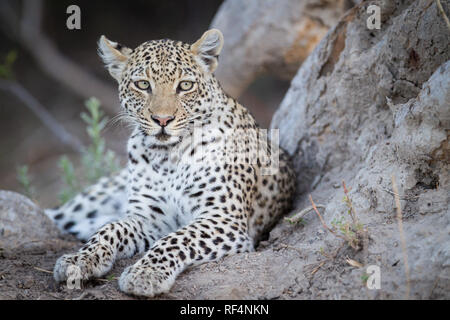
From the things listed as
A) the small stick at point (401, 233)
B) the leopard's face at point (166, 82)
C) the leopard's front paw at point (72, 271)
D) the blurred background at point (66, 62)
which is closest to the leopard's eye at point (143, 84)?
the leopard's face at point (166, 82)

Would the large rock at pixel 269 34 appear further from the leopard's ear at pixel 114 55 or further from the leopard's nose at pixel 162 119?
the leopard's nose at pixel 162 119

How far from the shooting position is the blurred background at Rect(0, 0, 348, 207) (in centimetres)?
1460

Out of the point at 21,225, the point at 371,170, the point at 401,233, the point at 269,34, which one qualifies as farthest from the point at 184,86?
the point at 269,34

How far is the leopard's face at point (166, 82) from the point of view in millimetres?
5629

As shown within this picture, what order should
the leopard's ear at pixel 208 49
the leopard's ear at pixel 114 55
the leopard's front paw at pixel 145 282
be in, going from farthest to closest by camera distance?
the leopard's ear at pixel 114 55, the leopard's ear at pixel 208 49, the leopard's front paw at pixel 145 282

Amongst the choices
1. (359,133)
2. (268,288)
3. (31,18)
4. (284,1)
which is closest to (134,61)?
(359,133)

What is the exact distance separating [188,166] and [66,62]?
34.6 ft

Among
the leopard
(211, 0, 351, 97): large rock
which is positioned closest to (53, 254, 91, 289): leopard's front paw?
the leopard

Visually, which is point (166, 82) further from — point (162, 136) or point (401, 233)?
point (401, 233)

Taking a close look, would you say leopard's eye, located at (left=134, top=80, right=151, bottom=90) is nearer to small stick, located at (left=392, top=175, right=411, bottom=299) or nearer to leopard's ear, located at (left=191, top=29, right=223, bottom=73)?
leopard's ear, located at (left=191, top=29, right=223, bottom=73)

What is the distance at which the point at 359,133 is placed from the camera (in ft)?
20.1

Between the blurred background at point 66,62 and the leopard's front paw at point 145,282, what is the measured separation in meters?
9.76

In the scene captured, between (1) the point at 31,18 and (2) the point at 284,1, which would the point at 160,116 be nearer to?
(2) the point at 284,1

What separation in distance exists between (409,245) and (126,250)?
2.94 m
